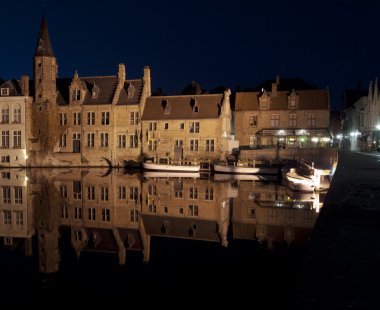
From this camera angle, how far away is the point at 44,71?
48.4m

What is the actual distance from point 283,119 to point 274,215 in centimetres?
→ 3263

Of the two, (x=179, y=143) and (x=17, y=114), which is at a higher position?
(x=17, y=114)

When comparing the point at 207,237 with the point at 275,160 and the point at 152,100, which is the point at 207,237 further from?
the point at 152,100

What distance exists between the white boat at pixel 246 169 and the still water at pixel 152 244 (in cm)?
1298

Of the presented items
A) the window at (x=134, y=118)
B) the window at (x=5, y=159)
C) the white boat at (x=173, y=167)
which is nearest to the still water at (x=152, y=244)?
the white boat at (x=173, y=167)

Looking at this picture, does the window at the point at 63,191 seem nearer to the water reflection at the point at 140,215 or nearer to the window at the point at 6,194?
the water reflection at the point at 140,215

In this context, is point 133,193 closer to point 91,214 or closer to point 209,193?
point 209,193

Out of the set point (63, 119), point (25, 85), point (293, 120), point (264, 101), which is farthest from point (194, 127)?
point (25, 85)

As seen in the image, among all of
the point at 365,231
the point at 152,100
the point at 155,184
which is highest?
the point at 152,100

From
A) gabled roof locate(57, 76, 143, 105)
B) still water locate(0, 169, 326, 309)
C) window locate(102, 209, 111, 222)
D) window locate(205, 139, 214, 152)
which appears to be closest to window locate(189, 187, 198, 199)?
still water locate(0, 169, 326, 309)

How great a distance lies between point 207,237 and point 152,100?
3680cm

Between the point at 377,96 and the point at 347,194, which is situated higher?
the point at 377,96

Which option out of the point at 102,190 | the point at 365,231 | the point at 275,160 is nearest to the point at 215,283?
the point at 365,231

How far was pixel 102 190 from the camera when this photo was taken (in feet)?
94.0
